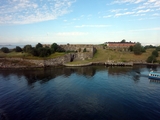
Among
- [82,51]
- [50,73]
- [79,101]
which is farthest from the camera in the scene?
[82,51]

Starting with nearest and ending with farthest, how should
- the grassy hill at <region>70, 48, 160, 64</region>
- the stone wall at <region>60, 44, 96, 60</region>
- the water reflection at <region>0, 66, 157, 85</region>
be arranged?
the water reflection at <region>0, 66, 157, 85</region> < the stone wall at <region>60, 44, 96, 60</region> < the grassy hill at <region>70, 48, 160, 64</region>

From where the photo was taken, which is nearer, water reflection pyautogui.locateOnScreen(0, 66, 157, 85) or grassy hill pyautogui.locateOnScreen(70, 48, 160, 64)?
water reflection pyautogui.locateOnScreen(0, 66, 157, 85)

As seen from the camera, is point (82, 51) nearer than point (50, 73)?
No

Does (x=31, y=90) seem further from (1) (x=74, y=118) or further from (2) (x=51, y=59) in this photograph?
(2) (x=51, y=59)

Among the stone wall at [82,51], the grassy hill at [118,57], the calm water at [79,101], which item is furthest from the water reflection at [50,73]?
the stone wall at [82,51]

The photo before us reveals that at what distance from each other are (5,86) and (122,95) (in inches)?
1328

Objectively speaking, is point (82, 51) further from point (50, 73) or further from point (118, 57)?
point (50, 73)

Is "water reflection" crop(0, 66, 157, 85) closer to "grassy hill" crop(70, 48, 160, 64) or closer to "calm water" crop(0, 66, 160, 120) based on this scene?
"calm water" crop(0, 66, 160, 120)

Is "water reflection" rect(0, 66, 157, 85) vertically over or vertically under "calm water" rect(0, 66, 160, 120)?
over

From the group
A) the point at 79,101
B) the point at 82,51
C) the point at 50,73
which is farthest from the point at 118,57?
the point at 79,101

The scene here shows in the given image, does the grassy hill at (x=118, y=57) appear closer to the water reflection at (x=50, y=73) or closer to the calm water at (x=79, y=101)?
the water reflection at (x=50, y=73)

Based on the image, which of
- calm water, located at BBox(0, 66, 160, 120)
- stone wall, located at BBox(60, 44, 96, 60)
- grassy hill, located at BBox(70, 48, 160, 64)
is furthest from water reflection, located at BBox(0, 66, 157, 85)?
stone wall, located at BBox(60, 44, 96, 60)

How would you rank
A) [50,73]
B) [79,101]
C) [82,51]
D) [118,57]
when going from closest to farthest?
[79,101] → [50,73] → [118,57] → [82,51]

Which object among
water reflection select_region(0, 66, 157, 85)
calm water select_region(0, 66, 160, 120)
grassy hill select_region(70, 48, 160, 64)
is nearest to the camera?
calm water select_region(0, 66, 160, 120)
